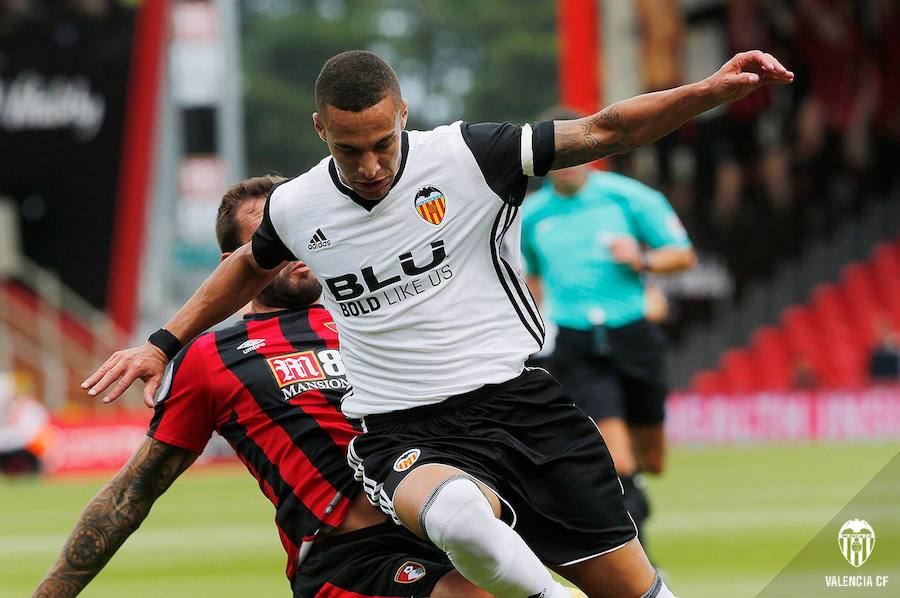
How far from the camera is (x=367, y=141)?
4.50m

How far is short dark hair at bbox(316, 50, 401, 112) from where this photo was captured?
4488mm

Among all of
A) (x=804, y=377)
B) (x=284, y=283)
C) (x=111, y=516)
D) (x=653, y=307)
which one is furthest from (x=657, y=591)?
(x=804, y=377)

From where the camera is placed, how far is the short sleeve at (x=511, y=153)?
4.58m

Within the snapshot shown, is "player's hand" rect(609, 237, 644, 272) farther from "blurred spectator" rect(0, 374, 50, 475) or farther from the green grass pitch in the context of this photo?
"blurred spectator" rect(0, 374, 50, 475)

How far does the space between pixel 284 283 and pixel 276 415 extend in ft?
1.73

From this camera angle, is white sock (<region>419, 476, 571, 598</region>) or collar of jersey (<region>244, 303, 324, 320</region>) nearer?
white sock (<region>419, 476, 571, 598</region>)

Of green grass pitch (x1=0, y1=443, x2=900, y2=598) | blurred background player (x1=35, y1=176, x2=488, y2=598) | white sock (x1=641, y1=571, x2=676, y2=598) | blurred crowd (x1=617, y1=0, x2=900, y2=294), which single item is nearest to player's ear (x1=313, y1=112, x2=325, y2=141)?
blurred background player (x1=35, y1=176, x2=488, y2=598)

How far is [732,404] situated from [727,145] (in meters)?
4.95

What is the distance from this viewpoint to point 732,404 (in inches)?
898

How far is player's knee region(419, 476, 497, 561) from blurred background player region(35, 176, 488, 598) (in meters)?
0.52

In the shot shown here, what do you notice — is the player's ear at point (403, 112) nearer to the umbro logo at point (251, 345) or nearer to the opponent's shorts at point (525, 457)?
the opponent's shorts at point (525, 457)

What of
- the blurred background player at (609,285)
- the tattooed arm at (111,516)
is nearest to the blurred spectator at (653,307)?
the blurred background player at (609,285)

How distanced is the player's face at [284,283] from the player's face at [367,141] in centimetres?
74

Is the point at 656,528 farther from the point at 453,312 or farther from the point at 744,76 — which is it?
the point at 744,76
